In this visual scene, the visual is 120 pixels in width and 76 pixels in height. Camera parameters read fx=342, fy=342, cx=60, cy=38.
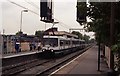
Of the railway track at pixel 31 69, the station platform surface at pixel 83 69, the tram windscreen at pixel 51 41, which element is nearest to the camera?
the station platform surface at pixel 83 69

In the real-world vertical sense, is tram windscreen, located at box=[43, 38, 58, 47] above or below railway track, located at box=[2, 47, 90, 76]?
above

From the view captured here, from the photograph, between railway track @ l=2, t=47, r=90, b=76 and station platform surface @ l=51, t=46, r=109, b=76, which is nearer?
station platform surface @ l=51, t=46, r=109, b=76

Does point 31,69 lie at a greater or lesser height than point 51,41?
lesser

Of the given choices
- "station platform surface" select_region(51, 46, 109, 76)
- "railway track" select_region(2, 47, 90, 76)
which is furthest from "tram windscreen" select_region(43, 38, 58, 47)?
"railway track" select_region(2, 47, 90, 76)

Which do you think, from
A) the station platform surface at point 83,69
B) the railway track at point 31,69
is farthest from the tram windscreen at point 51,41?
the railway track at point 31,69

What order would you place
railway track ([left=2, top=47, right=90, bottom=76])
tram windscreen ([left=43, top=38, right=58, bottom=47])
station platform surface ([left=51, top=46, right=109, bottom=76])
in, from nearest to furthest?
1. station platform surface ([left=51, top=46, right=109, bottom=76])
2. railway track ([left=2, top=47, right=90, bottom=76])
3. tram windscreen ([left=43, top=38, right=58, bottom=47])

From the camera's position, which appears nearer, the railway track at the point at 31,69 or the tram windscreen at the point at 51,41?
the railway track at the point at 31,69

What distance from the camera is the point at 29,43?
2250 inches

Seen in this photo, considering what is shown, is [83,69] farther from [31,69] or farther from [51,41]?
[51,41]

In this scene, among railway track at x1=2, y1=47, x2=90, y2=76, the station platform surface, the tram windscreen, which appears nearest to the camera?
the station platform surface

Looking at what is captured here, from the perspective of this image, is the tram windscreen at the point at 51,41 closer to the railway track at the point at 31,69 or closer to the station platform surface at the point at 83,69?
the station platform surface at the point at 83,69

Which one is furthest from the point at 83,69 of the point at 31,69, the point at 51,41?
the point at 51,41

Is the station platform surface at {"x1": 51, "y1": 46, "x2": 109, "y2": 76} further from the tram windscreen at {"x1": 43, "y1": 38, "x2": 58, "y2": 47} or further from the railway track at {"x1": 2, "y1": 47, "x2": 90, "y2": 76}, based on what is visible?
the tram windscreen at {"x1": 43, "y1": 38, "x2": 58, "y2": 47}

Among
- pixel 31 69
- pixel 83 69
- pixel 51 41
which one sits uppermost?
pixel 51 41
